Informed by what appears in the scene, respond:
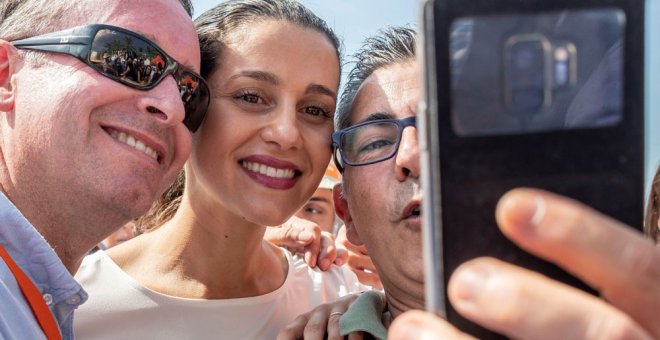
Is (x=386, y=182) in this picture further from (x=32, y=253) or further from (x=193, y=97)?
(x=32, y=253)

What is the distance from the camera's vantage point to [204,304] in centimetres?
238

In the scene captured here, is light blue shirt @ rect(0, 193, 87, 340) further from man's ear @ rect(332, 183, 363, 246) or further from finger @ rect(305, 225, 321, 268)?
finger @ rect(305, 225, 321, 268)

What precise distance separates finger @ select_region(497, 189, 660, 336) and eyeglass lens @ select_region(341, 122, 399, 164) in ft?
4.16

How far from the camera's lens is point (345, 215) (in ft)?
7.62

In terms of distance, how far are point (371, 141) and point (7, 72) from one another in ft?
4.54

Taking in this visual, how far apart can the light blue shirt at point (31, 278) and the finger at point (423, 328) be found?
1237mm

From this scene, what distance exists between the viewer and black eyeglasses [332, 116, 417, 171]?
6.51ft

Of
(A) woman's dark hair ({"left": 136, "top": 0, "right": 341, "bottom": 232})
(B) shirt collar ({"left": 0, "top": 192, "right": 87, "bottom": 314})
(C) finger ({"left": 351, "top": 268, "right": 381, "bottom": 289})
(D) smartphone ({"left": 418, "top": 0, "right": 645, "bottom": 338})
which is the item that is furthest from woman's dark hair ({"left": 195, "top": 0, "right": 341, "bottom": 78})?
(C) finger ({"left": 351, "top": 268, "right": 381, "bottom": 289})

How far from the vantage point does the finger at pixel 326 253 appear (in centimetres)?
303

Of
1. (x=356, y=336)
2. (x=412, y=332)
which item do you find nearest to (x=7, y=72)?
(x=356, y=336)

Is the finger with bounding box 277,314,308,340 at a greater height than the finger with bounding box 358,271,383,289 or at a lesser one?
greater

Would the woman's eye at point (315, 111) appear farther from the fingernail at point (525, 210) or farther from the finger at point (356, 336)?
the fingernail at point (525, 210)

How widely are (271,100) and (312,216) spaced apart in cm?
397

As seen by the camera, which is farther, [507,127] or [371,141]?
[371,141]
